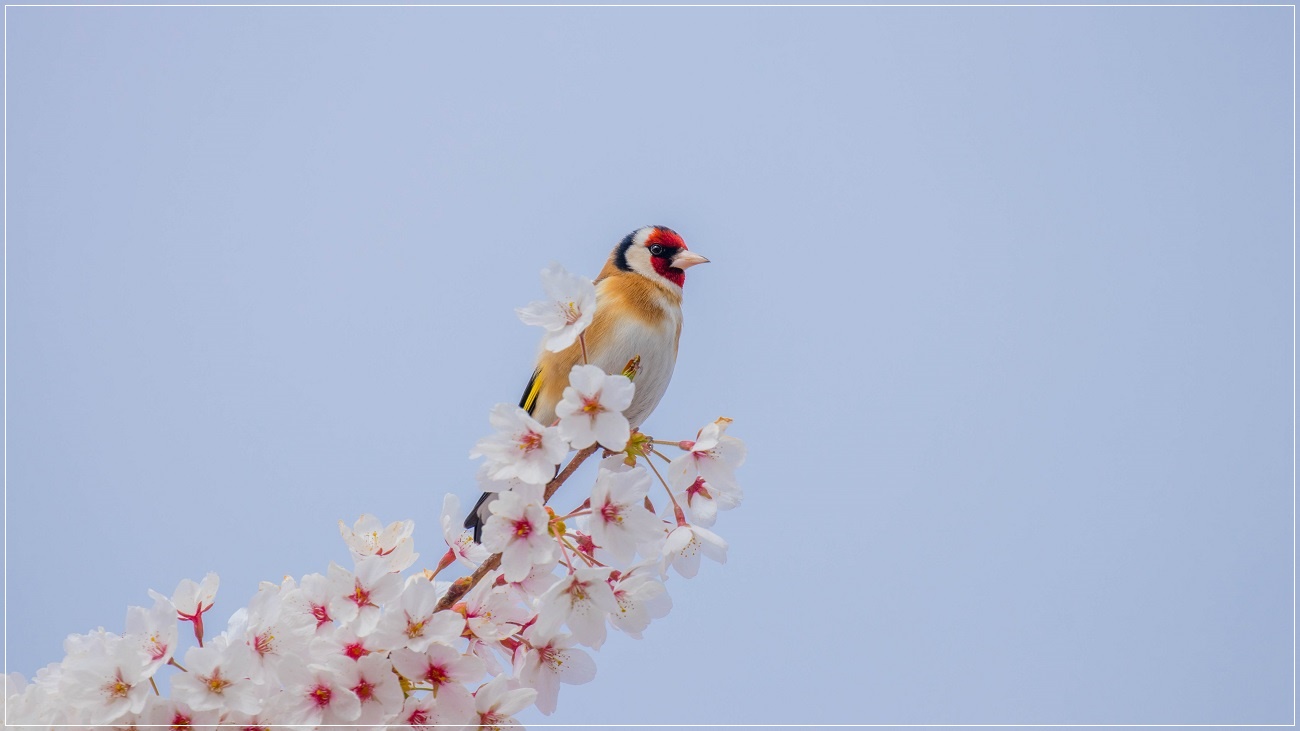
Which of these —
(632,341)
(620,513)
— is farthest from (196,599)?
(632,341)

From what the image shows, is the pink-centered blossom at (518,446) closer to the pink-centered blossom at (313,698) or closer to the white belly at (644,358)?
the pink-centered blossom at (313,698)

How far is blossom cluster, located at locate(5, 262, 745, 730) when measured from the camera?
5.10 feet

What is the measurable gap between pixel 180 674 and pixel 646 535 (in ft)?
2.34

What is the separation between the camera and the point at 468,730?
162 cm

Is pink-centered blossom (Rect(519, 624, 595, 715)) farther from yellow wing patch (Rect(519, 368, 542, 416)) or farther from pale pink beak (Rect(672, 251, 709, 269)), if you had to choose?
pale pink beak (Rect(672, 251, 709, 269))

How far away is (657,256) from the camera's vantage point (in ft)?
11.0

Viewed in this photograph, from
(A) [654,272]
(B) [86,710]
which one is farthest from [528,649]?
(A) [654,272]

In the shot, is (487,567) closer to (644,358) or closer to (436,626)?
(436,626)

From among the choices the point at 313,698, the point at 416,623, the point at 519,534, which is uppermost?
the point at 519,534

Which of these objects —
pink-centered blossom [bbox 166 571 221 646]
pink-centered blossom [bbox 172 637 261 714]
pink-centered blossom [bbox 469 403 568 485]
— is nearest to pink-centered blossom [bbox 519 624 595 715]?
pink-centered blossom [bbox 469 403 568 485]

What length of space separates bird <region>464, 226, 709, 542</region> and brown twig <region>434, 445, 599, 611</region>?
100 cm

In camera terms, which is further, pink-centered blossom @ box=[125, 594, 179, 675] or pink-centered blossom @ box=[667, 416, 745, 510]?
pink-centered blossom @ box=[667, 416, 745, 510]

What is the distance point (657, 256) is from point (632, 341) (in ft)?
1.73

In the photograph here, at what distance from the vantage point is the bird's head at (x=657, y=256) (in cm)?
326
